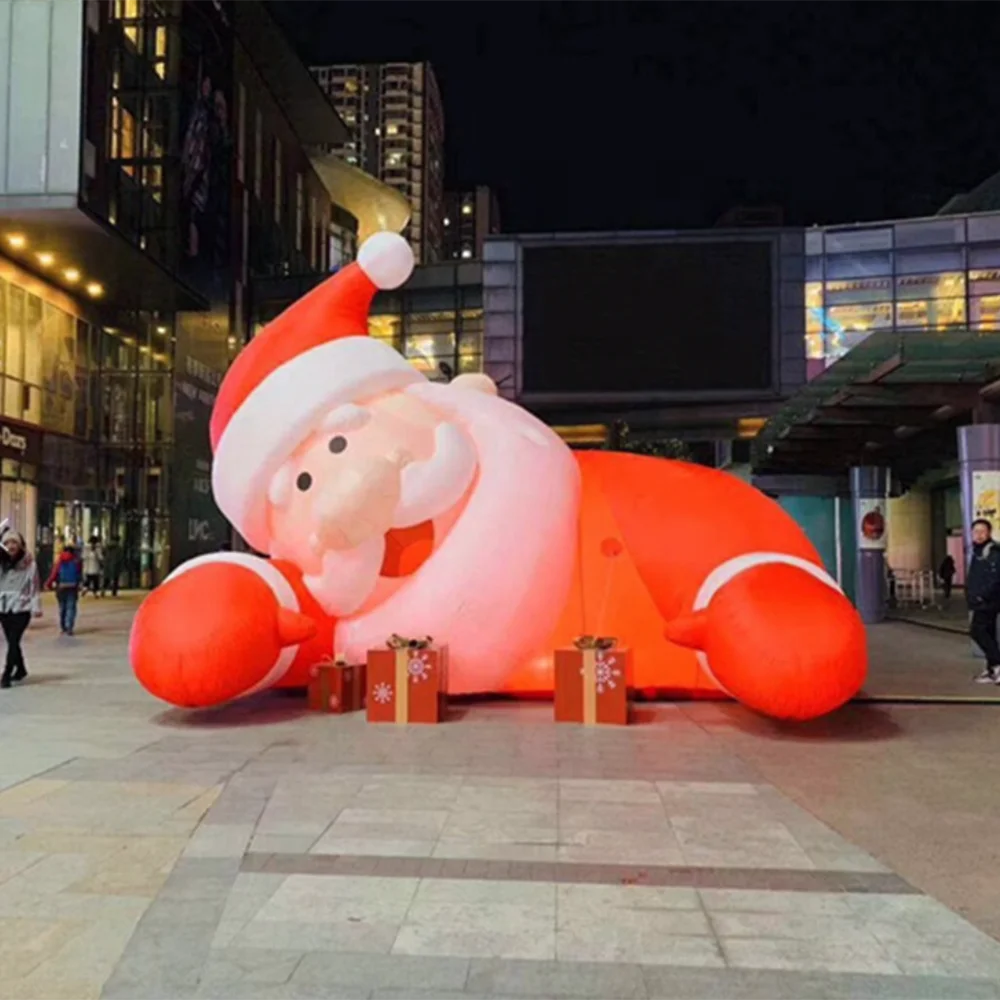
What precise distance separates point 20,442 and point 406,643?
21.4m

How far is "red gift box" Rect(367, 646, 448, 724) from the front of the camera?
8.77 m

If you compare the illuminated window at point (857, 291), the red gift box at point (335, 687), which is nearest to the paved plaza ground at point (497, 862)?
the red gift box at point (335, 687)

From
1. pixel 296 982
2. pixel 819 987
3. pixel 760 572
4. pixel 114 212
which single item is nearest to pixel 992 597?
pixel 760 572

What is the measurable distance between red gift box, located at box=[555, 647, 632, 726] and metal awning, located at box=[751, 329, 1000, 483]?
277 inches

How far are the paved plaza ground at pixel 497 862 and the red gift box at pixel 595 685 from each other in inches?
11.5

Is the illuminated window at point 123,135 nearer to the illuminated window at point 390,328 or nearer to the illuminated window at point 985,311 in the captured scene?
the illuminated window at point 390,328

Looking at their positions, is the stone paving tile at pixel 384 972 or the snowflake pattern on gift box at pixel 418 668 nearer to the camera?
the stone paving tile at pixel 384 972

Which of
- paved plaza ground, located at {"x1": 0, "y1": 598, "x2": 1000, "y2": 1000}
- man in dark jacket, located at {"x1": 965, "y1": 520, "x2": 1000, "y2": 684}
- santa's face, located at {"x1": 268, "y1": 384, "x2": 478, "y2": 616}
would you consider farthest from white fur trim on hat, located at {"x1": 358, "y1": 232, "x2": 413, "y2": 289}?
man in dark jacket, located at {"x1": 965, "y1": 520, "x2": 1000, "y2": 684}

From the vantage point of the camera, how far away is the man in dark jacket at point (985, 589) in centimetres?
1093

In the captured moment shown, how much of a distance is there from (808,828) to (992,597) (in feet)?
21.2

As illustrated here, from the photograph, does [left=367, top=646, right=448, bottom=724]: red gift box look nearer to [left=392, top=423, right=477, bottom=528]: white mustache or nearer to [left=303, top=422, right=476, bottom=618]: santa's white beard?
[left=303, top=422, right=476, bottom=618]: santa's white beard

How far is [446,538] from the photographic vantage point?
912 cm

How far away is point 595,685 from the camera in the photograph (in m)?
8.70

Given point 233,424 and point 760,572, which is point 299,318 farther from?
point 760,572
